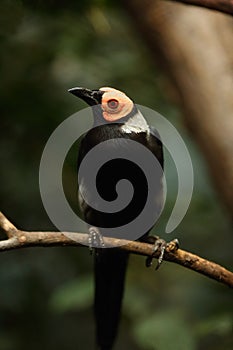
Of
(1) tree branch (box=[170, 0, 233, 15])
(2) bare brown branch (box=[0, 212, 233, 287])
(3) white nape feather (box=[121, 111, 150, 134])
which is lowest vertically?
(2) bare brown branch (box=[0, 212, 233, 287])

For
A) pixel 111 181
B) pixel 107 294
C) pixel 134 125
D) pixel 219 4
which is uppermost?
pixel 219 4

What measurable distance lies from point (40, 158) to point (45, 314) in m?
0.61

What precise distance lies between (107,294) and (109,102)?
2.70 ft

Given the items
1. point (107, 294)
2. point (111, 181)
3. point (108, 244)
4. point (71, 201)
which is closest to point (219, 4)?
point (111, 181)

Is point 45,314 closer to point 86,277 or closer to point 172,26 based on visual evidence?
point 86,277

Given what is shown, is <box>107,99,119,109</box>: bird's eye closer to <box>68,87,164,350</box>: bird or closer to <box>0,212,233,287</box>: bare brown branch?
<box>68,87,164,350</box>: bird

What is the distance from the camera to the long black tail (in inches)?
87.7

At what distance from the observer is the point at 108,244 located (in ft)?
5.89

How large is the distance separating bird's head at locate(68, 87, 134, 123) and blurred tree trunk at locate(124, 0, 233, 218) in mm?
1142

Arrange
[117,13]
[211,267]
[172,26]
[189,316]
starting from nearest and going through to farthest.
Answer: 1. [211,267]
2. [189,316]
3. [172,26]
4. [117,13]

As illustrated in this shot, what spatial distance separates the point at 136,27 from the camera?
125 inches

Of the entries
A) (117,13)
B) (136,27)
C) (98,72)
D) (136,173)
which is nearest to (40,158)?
(98,72)

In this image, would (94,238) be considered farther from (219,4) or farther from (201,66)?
(201,66)

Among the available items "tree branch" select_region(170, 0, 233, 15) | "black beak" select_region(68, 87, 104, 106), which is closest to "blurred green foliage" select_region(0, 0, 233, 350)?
"tree branch" select_region(170, 0, 233, 15)
